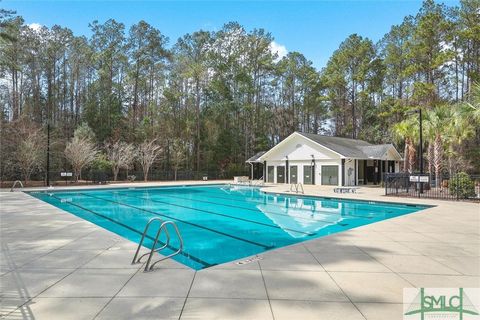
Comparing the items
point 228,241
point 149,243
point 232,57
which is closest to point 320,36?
point 228,241

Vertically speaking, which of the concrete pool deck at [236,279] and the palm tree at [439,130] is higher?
the palm tree at [439,130]

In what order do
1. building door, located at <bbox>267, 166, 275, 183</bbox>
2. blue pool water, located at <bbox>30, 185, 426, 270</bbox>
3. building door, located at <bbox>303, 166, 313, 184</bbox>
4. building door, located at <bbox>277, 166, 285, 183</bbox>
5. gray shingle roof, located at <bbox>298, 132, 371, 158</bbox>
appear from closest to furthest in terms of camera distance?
blue pool water, located at <bbox>30, 185, 426, 270</bbox> → gray shingle roof, located at <bbox>298, 132, 371, 158</bbox> → building door, located at <bbox>303, 166, 313, 184</bbox> → building door, located at <bbox>277, 166, 285, 183</bbox> → building door, located at <bbox>267, 166, 275, 183</bbox>

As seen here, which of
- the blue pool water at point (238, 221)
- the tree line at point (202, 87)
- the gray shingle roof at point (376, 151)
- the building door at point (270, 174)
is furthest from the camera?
the tree line at point (202, 87)

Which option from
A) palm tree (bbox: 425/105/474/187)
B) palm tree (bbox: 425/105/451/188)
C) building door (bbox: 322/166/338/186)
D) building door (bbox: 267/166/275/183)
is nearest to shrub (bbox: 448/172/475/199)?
palm tree (bbox: 425/105/474/187)

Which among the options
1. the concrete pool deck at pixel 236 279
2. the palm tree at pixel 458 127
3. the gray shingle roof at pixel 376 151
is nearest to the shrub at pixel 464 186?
the palm tree at pixel 458 127

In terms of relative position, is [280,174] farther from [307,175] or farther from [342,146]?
[342,146]

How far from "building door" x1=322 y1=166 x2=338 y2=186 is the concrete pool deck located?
16.3m

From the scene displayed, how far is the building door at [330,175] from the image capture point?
22688 mm

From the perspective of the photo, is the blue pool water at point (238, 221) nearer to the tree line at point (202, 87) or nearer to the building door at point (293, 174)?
the building door at point (293, 174)

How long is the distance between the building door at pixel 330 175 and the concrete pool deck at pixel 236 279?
1634cm

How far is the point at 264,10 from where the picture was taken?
12688 mm

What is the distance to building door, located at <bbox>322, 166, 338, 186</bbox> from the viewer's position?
2269 centimetres

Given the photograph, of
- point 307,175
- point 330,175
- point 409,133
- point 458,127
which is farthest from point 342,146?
point 458,127

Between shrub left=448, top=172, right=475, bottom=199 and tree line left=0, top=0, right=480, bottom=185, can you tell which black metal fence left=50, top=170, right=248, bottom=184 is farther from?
shrub left=448, top=172, right=475, bottom=199
